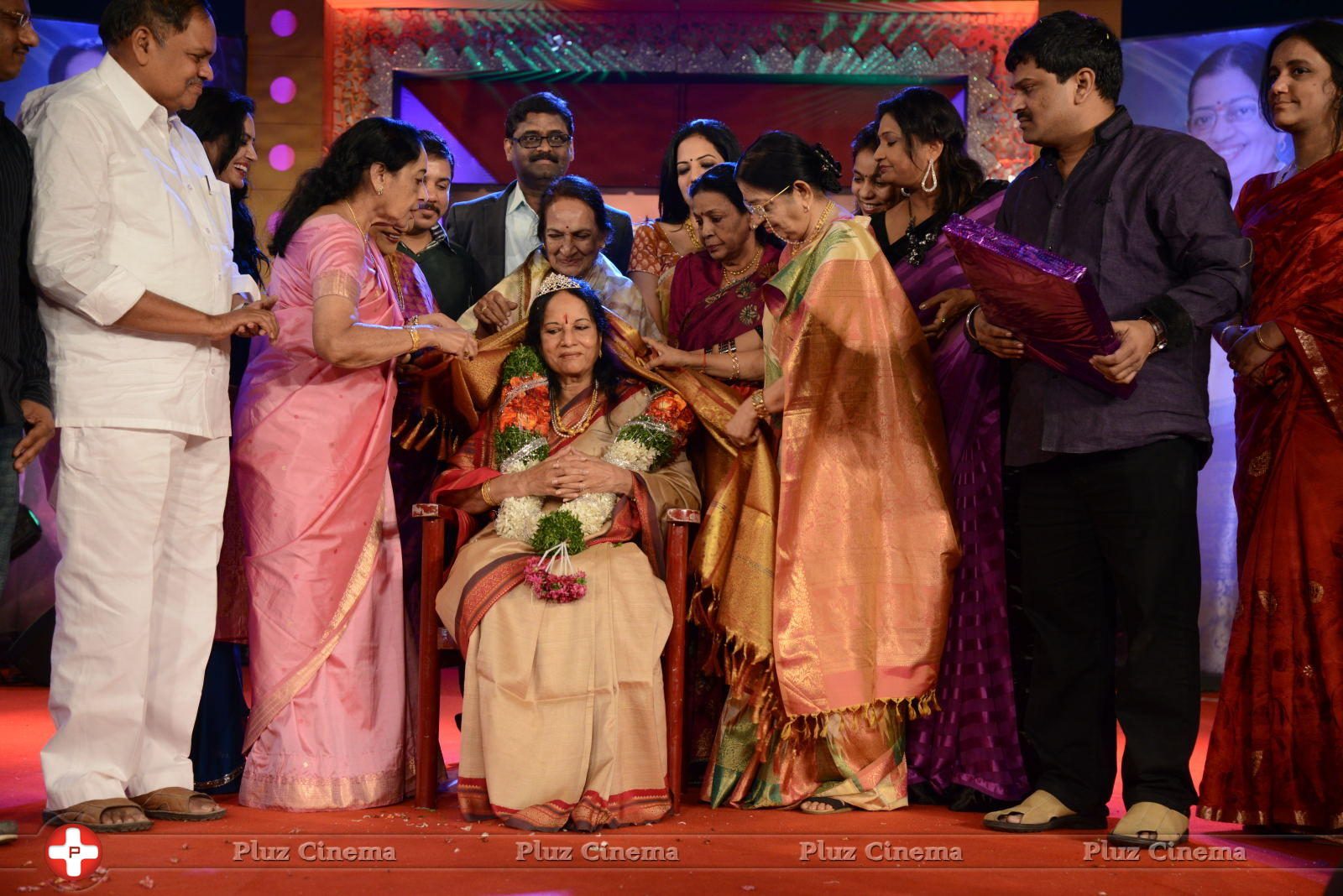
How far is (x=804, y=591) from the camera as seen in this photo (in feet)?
12.0

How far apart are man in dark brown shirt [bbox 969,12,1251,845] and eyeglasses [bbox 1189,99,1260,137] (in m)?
3.62

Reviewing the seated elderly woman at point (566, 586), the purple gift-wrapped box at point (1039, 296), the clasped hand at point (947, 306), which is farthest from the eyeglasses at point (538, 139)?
A: the purple gift-wrapped box at point (1039, 296)

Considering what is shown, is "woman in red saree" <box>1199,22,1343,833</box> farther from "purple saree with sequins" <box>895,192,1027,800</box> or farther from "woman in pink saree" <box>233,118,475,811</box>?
"woman in pink saree" <box>233,118,475,811</box>

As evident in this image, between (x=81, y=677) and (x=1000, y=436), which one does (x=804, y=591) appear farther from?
(x=81, y=677)

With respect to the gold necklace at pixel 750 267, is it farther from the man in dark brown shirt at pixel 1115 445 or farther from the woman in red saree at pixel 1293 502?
the woman in red saree at pixel 1293 502

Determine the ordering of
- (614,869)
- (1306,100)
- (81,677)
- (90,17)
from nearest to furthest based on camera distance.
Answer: (614,869), (81,677), (1306,100), (90,17)

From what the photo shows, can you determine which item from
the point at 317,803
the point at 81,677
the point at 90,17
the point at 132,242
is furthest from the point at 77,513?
the point at 90,17

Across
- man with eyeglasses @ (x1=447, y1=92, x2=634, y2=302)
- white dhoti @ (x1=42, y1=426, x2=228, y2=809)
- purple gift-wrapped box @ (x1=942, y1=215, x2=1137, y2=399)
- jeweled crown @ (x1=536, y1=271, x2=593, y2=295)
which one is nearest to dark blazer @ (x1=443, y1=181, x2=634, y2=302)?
man with eyeglasses @ (x1=447, y1=92, x2=634, y2=302)

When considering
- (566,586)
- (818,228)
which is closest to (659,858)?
(566,586)

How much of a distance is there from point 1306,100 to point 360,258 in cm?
261

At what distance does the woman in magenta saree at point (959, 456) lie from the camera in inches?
143

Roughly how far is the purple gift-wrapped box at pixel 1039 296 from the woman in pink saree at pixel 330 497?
1.45 m

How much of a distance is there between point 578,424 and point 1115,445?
1594 mm

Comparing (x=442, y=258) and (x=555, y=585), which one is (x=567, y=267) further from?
(x=555, y=585)
